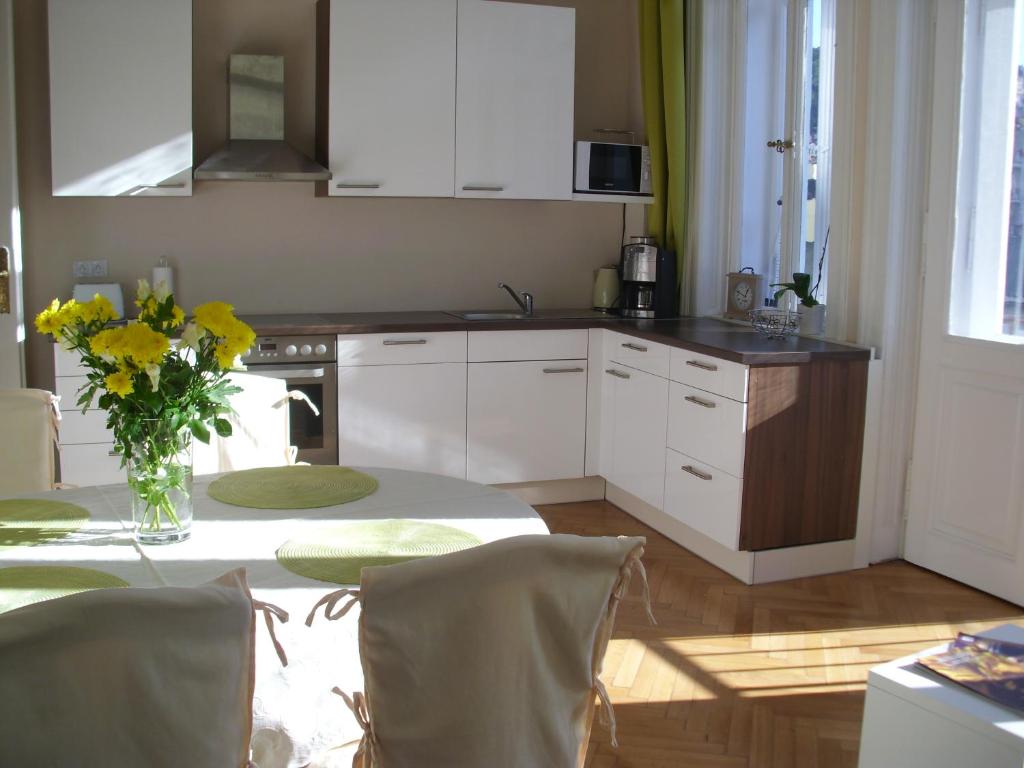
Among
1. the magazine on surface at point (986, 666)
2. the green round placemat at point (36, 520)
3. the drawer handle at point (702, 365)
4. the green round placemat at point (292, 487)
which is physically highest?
the drawer handle at point (702, 365)

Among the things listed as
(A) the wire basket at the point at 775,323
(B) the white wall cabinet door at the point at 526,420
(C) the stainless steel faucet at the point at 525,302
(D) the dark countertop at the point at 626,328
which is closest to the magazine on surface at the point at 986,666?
(D) the dark countertop at the point at 626,328

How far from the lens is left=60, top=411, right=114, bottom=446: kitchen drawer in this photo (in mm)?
4023

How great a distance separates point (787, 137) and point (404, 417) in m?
2.06

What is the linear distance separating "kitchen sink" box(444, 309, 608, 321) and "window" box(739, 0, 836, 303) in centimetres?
78

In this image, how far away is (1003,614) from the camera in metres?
3.58

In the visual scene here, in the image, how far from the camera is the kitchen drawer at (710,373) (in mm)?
3723

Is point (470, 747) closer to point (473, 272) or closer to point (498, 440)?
point (498, 440)

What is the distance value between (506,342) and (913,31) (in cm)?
202

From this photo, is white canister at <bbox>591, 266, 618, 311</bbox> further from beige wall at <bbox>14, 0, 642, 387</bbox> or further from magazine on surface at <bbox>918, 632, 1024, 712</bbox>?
magazine on surface at <bbox>918, 632, 1024, 712</bbox>

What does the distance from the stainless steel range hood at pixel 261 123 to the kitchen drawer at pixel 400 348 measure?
2.36 ft

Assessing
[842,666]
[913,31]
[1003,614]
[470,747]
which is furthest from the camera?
[913,31]

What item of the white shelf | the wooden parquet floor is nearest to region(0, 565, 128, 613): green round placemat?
the wooden parquet floor

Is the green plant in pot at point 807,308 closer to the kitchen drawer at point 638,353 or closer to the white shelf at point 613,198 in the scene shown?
the kitchen drawer at point 638,353

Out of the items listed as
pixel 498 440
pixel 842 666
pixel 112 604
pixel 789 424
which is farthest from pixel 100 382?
pixel 498 440
